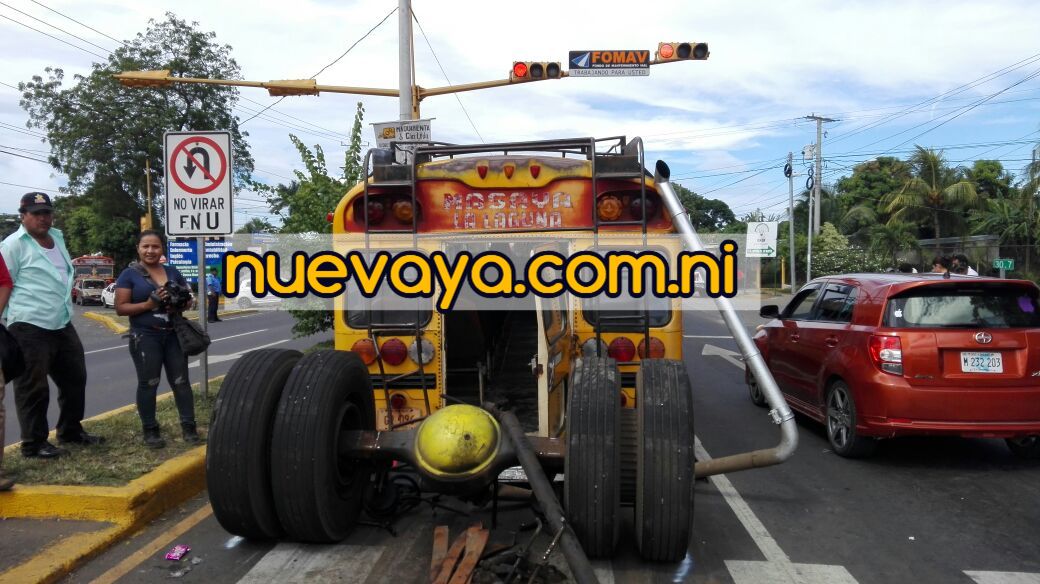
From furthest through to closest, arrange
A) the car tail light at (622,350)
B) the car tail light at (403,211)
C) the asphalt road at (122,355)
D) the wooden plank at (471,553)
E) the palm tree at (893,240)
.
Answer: the palm tree at (893,240) < the asphalt road at (122,355) < the car tail light at (622,350) < the car tail light at (403,211) < the wooden plank at (471,553)

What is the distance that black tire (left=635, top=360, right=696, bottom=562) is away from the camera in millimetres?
3980

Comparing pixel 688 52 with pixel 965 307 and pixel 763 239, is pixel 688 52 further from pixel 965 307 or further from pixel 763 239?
pixel 763 239

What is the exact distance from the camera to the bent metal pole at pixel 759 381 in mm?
4816

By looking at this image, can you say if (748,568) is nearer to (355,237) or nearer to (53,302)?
(355,237)

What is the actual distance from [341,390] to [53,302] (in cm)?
284

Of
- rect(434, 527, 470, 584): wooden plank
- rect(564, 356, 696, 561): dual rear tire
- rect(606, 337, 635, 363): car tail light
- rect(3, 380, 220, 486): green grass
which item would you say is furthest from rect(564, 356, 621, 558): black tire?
rect(3, 380, 220, 486): green grass

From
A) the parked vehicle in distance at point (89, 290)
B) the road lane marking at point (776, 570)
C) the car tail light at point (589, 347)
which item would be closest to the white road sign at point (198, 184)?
the car tail light at point (589, 347)

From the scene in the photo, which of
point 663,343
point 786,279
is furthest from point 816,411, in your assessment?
→ point 786,279

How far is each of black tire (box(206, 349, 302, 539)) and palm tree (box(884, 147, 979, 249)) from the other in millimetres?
35818

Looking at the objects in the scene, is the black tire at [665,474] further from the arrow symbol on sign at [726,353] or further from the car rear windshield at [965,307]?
the arrow symbol on sign at [726,353]

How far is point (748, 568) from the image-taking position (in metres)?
4.29

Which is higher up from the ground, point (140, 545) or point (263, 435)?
point (263, 435)

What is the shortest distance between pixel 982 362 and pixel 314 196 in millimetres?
9064

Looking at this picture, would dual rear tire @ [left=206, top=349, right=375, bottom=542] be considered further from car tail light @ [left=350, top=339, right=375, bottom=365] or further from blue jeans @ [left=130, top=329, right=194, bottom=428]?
blue jeans @ [left=130, top=329, right=194, bottom=428]
